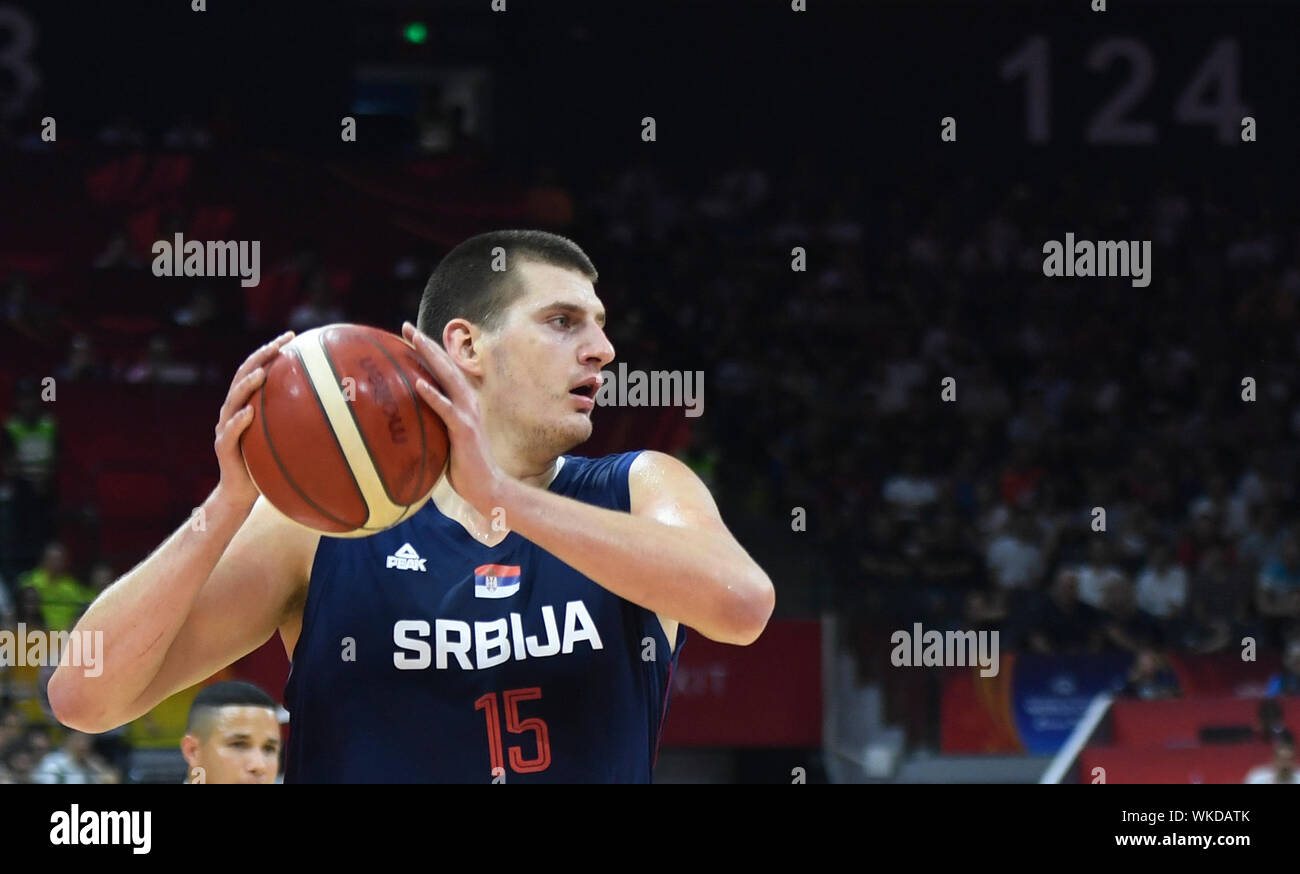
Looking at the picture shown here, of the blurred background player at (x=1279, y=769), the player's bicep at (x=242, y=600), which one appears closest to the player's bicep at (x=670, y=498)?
the player's bicep at (x=242, y=600)

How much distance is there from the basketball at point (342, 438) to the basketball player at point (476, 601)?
4 centimetres

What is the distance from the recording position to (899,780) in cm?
916

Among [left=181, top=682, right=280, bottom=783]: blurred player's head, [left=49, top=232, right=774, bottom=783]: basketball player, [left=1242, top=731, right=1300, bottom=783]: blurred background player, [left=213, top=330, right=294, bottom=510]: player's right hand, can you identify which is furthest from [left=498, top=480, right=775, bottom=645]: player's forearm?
[left=1242, top=731, right=1300, bottom=783]: blurred background player

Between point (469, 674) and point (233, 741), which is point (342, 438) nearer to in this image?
point (469, 674)

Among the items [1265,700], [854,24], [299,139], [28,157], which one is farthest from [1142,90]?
[28,157]

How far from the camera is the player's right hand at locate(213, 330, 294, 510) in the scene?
2.66 m

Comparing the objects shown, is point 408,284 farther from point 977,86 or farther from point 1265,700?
point 977,86

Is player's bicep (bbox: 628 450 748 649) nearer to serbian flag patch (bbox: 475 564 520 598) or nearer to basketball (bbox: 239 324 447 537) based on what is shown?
serbian flag patch (bbox: 475 564 520 598)

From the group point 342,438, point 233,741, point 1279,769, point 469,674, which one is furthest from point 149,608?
point 1279,769

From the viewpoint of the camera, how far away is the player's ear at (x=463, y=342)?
121 inches

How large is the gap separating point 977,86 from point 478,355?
1512cm

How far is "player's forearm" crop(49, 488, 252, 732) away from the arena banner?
722cm

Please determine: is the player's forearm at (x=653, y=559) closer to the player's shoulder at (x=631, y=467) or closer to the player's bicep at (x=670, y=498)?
the player's bicep at (x=670, y=498)
